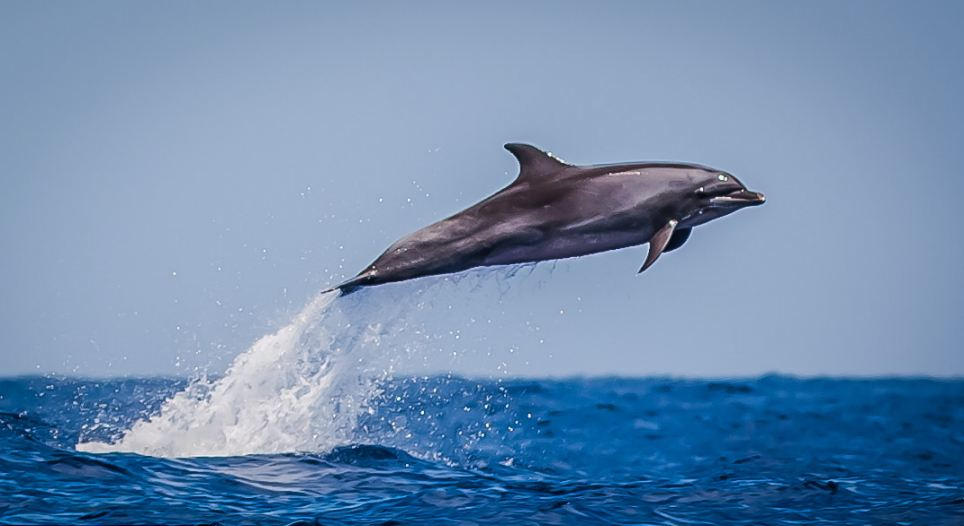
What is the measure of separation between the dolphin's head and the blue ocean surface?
2287 mm

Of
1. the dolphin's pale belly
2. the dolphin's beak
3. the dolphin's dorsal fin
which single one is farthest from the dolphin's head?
the dolphin's dorsal fin

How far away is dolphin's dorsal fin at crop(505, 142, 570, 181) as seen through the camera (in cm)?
949

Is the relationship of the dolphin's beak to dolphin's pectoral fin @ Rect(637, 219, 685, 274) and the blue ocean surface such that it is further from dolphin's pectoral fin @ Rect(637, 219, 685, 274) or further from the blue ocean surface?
the blue ocean surface

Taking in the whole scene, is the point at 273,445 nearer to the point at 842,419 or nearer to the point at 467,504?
the point at 467,504

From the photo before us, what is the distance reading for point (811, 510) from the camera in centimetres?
858

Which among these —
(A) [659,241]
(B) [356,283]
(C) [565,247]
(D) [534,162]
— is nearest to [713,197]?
(A) [659,241]

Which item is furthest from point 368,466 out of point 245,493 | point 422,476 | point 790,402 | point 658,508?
point 790,402

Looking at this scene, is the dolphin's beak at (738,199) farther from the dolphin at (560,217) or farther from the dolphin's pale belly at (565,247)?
the dolphin's pale belly at (565,247)

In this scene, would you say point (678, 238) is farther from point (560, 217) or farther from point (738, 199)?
point (560, 217)

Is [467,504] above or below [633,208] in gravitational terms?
below

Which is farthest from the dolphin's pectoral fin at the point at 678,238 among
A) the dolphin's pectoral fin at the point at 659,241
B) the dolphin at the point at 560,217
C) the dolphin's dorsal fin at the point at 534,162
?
the dolphin's dorsal fin at the point at 534,162

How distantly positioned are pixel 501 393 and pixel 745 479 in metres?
18.7

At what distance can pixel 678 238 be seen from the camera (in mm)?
9672

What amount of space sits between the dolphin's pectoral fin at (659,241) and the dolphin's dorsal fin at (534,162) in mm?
967
